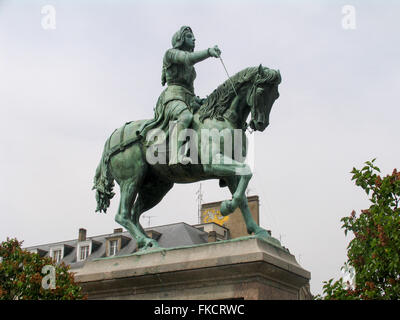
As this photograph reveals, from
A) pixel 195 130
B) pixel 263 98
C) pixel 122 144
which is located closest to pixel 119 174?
pixel 122 144

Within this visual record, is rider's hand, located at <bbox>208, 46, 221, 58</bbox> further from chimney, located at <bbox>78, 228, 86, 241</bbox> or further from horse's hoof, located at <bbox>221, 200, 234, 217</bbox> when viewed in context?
chimney, located at <bbox>78, 228, 86, 241</bbox>

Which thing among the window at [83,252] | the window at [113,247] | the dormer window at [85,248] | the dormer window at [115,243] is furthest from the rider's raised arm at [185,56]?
the window at [83,252]

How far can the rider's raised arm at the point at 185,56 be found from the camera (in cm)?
1112

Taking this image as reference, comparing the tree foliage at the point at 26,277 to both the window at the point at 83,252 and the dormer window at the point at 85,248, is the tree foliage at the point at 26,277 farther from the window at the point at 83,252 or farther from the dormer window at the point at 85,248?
the window at the point at 83,252

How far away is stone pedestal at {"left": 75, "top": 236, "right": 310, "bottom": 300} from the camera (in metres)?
9.27

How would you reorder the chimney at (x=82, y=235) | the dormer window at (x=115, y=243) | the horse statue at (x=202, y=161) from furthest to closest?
the chimney at (x=82, y=235) < the dormer window at (x=115, y=243) < the horse statue at (x=202, y=161)

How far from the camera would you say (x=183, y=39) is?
464 inches

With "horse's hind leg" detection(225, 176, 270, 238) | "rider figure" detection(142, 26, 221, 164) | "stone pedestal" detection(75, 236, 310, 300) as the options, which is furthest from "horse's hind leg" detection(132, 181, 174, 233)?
"horse's hind leg" detection(225, 176, 270, 238)

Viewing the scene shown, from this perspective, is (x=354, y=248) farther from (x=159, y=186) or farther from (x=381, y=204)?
(x=159, y=186)

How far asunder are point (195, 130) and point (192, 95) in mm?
1097

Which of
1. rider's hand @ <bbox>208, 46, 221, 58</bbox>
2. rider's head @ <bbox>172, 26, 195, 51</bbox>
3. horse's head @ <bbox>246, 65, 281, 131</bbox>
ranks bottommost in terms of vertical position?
horse's head @ <bbox>246, 65, 281, 131</bbox>

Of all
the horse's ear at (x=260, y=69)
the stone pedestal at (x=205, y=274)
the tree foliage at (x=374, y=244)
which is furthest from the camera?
the tree foliage at (x=374, y=244)

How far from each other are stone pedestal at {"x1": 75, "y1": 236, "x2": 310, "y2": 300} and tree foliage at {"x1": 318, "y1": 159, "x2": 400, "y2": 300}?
16.1 feet

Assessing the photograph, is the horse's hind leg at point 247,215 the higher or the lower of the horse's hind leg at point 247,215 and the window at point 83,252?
the lower
